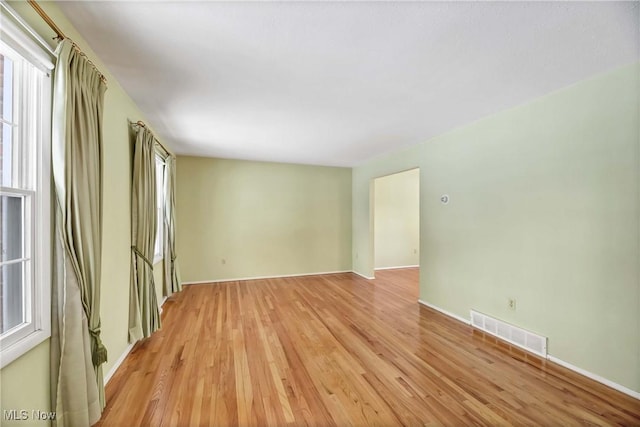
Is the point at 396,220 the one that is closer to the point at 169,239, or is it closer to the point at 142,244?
the point at 169,239

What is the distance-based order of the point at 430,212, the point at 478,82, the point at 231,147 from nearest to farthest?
the point at 478,82, the point at 430,212, the point at 231,147

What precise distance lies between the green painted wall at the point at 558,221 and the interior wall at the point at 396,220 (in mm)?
Answer: 2840

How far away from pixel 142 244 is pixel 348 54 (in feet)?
8.57

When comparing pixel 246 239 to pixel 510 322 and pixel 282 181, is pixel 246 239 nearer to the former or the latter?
pixel 282 181

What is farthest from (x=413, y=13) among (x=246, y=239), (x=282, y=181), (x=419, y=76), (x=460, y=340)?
(x=246, y=239)

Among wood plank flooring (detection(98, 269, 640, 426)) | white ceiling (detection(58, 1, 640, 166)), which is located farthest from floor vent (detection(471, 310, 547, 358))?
white ceiling (detection(58, 1, 640, 166))

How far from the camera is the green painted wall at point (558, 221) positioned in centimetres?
188

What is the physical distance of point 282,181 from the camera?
539 cm

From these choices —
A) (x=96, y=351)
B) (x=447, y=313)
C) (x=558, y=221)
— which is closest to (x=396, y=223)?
(x=447, y=313)

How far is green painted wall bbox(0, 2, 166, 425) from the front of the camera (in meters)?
1.20

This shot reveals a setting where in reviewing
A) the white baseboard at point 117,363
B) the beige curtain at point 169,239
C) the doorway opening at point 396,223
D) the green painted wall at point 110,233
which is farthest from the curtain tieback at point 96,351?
the doorway opening at point 396,223

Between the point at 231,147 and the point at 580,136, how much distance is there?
4273 mm

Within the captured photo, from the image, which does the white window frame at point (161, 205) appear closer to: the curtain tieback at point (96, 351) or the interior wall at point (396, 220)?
the curtain tieback at point (96, 351)

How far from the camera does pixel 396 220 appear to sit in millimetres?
6477
